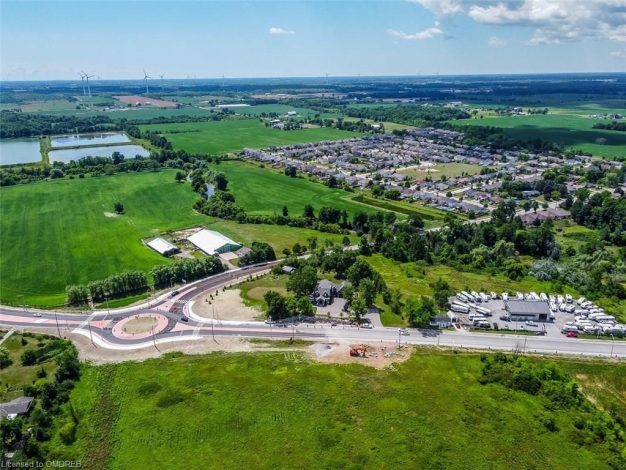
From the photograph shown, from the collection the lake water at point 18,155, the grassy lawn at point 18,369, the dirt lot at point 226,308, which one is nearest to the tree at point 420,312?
the dirt lot at point 226,308

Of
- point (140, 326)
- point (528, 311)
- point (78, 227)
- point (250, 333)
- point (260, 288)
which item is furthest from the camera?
point (78, 227)

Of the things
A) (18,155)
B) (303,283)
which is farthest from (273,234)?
(18,155)

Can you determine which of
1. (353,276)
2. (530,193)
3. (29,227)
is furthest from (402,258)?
(29,227)

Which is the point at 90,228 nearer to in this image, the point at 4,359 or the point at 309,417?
the point at 4,359

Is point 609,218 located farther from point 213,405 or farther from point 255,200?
point 213,405

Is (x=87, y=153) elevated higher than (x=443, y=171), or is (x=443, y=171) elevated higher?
(x=87, y=153)

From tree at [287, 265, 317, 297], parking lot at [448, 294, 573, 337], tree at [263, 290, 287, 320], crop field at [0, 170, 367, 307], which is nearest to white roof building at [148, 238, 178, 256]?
crop field at [0, 170, 367, 307]
